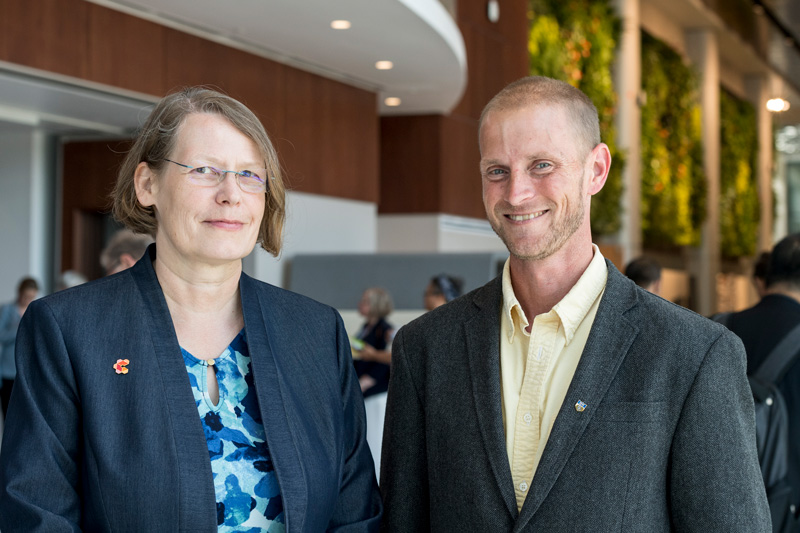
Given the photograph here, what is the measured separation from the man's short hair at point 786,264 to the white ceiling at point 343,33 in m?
3.55

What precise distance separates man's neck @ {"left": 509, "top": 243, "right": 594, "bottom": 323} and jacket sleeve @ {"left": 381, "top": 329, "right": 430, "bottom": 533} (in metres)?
0.31

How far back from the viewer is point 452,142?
1113cm

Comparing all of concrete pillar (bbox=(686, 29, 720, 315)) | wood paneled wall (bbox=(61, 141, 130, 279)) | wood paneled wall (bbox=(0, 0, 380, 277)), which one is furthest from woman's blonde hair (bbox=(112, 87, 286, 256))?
concrete pillar (bbox=(686, 29, 720, 315))

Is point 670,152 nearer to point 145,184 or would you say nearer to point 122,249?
point 122,249

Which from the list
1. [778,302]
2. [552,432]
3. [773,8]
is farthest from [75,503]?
[773,8]

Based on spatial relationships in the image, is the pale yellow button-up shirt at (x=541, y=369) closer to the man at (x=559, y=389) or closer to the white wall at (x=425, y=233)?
the man at (x=559, y=389)

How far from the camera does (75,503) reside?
176 centimetres

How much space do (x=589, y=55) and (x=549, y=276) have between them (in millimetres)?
12216

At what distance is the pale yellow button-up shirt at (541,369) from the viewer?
6.08ft

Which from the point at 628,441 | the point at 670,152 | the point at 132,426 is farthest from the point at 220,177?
the point at 670,152

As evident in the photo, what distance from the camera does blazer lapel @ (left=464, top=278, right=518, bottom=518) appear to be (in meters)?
1.82

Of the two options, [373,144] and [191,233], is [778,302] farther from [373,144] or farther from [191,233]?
[373,144]

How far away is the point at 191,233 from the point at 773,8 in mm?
17434

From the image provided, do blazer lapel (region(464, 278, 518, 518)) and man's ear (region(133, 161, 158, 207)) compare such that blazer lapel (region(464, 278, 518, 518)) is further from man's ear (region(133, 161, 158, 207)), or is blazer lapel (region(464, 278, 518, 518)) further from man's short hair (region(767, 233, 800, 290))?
man's short hair (region(767, 233, 800, 290))
